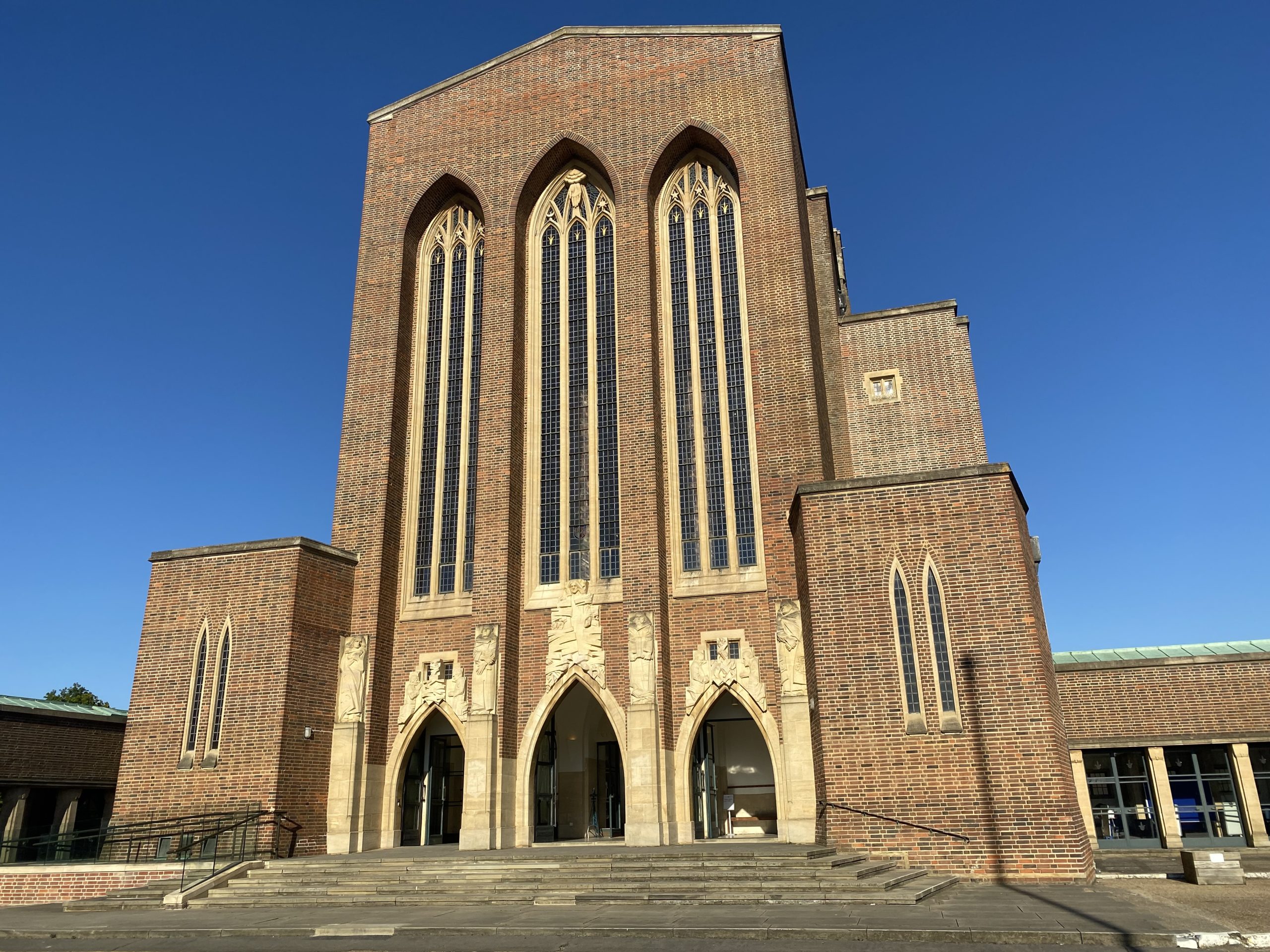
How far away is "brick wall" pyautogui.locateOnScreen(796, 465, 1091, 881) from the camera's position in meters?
14.1

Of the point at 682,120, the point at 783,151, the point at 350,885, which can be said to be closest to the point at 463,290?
the point at 682,120

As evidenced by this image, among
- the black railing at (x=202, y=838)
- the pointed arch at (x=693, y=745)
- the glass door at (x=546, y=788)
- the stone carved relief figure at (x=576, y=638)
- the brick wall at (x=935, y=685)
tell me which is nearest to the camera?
the brick wall at (x=935, y=685)

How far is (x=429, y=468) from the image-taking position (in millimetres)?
22906

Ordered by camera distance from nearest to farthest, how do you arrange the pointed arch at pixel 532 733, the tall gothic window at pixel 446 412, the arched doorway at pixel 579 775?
the pointed arch at pixel 532 733
the arched doorway at pixel 579 775
the tall gothic window at pixel 446 412

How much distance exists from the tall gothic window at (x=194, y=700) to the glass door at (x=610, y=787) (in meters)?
9.01

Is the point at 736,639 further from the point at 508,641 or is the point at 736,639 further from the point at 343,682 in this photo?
the point at 343,682

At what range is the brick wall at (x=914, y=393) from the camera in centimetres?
2189

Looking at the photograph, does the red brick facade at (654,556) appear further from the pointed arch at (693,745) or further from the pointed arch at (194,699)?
the pointed arch at (194,699)

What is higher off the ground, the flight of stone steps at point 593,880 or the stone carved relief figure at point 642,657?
the stone carved relief figure at point 642,657

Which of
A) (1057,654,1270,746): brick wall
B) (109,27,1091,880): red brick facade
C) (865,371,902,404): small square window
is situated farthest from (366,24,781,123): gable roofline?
(1057,654,1270,746): brick wall

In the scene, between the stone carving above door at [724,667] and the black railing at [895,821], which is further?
the stone carving above door at [724,667]

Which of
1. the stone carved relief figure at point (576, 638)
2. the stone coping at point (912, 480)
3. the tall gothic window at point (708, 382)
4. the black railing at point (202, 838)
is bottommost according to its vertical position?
the black railing at point (202, 838)

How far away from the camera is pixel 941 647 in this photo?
15.4 m

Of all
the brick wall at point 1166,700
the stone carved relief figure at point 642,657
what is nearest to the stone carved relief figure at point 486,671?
the stone carved relief figure at point 642,657
